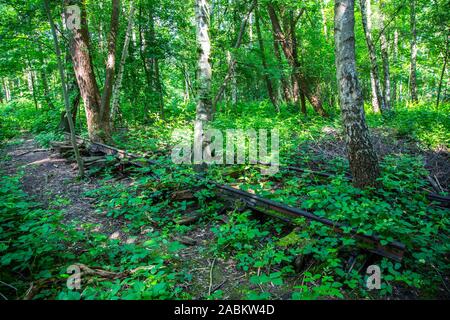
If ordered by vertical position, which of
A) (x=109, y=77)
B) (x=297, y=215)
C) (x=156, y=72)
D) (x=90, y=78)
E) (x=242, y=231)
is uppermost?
(x=156, y=72)

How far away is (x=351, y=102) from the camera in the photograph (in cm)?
485

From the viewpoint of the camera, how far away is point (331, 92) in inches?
867

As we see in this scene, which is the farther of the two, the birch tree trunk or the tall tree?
the tall tree

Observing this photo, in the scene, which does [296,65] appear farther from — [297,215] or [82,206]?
[82,206]

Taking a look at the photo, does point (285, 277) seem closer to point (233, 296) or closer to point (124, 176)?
point (233, 296)

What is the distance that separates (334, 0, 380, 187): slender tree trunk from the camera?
4.79 m

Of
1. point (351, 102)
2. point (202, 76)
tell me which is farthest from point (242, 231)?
point (202, 76)

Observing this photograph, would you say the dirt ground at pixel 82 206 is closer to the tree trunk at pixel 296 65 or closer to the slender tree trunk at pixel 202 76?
the slender tree trunk at pixel 202 76

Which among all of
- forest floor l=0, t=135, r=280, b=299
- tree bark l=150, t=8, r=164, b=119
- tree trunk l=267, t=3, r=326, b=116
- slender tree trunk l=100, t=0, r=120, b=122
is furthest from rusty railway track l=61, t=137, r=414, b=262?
tree bark l=150, t=8, r=164, b=119

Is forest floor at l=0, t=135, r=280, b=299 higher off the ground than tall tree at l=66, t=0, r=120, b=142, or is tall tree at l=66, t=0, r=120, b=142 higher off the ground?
tall tree at l=66, t=0, r=120, b=142

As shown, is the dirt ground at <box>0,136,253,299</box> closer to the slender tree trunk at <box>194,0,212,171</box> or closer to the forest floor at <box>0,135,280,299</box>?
the forest floor at <box>0,135,280,299</box>

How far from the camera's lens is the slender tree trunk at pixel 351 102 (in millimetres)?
4793

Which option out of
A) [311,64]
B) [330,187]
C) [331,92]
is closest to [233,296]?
[330,187]
